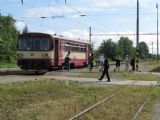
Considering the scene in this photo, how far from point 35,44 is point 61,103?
20.5 metres

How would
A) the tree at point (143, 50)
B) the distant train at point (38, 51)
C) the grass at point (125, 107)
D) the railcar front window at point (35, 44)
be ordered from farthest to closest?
the tree at point (143, 50) → the railcar front window at point (35, 44) → the distant train at point (38, 51) → the grass at point (125, 107)

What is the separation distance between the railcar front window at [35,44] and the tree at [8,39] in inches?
1285

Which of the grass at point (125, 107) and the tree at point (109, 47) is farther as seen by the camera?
the tree at point (109, 47)

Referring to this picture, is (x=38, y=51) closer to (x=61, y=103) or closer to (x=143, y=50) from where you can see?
(x=61, y=103)

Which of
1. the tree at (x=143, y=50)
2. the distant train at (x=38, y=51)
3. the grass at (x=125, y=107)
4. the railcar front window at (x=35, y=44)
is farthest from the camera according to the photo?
the tree at (x=143, y=50)

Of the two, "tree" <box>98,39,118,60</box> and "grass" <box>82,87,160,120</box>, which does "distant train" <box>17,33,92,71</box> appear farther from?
"tree" <box>98,39,118,60</box>

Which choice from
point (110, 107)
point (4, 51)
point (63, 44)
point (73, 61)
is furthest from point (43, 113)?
point (4, 51)

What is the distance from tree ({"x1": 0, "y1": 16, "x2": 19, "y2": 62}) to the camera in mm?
70875

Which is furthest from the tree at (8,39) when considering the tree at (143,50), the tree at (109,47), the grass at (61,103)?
the tree at (143,50)

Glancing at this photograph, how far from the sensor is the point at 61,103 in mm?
16953

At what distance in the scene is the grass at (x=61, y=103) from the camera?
13.8 m

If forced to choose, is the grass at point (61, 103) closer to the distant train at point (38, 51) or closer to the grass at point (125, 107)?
the grass at point (125, 107)

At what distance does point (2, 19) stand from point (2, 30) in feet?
6.46

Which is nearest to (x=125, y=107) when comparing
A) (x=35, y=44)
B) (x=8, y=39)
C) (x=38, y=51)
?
(x=38, y=51)
